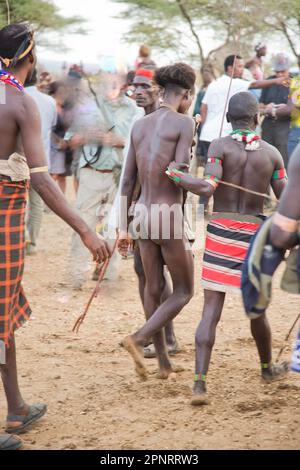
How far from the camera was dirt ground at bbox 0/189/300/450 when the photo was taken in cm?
406

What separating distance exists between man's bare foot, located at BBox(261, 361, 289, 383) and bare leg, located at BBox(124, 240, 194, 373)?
2.02 ft

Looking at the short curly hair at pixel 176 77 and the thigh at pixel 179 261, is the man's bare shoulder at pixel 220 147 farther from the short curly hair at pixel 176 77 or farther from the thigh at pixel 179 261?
the thigh at pixel 179 261

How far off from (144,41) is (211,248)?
13805 millimetres

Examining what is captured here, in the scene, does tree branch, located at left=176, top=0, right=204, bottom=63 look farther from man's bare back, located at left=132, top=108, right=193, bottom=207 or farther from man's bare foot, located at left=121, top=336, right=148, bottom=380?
man's bare foot, located at left=121, top=336, right=148, bottom=380

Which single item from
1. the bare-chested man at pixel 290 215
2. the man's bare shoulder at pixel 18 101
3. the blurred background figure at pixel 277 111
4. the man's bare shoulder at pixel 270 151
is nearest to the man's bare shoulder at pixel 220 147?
the man's bare shoulder at pixel 270 151

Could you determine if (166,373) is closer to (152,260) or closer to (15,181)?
(152,260)

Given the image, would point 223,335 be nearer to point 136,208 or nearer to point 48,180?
point 136,208

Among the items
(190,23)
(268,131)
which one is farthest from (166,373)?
(190,23)

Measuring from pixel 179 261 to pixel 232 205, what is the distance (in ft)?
1.68

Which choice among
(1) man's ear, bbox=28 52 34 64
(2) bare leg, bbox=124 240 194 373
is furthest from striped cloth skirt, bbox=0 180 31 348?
(2) bare leg, bbox=124 240 194 373

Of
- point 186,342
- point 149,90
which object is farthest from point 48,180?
point 186,342

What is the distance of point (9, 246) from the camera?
4.00 meters

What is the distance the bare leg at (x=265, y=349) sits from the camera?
473 cm

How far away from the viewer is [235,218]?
4.59 meters
